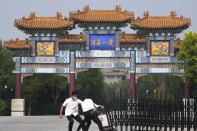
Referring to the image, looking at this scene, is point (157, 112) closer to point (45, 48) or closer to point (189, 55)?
point (189, 55)

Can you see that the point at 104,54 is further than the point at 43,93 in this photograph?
No

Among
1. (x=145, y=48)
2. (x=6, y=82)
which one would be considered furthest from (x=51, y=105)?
(x=145, y=48)

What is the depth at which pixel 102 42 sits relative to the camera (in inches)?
1339

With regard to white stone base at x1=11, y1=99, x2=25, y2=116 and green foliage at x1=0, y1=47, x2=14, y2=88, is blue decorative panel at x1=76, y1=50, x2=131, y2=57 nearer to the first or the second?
white stone base at x1=11, y1=99, x2=25, y2=116

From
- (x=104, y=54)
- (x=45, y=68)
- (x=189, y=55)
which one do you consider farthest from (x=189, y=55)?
(x=45, y=68)

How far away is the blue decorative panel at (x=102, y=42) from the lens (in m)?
33.9

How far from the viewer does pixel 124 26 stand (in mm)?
34875

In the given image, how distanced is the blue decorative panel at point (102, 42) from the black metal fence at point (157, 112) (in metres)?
18.2

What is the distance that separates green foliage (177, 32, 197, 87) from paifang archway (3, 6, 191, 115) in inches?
24.5

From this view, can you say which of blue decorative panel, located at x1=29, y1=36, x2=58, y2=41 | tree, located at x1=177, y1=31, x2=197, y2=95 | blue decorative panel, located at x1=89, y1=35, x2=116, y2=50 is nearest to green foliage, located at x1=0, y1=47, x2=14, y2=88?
blue decorative panel, located at x1=29, y1=36, x2=58, y2=41

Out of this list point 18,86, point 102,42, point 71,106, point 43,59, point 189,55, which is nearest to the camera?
point 71,106

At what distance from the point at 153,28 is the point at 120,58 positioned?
311 centimetres

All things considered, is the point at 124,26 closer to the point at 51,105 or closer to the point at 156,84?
the point at 51,105

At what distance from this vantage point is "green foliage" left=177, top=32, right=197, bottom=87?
33.0 meters
